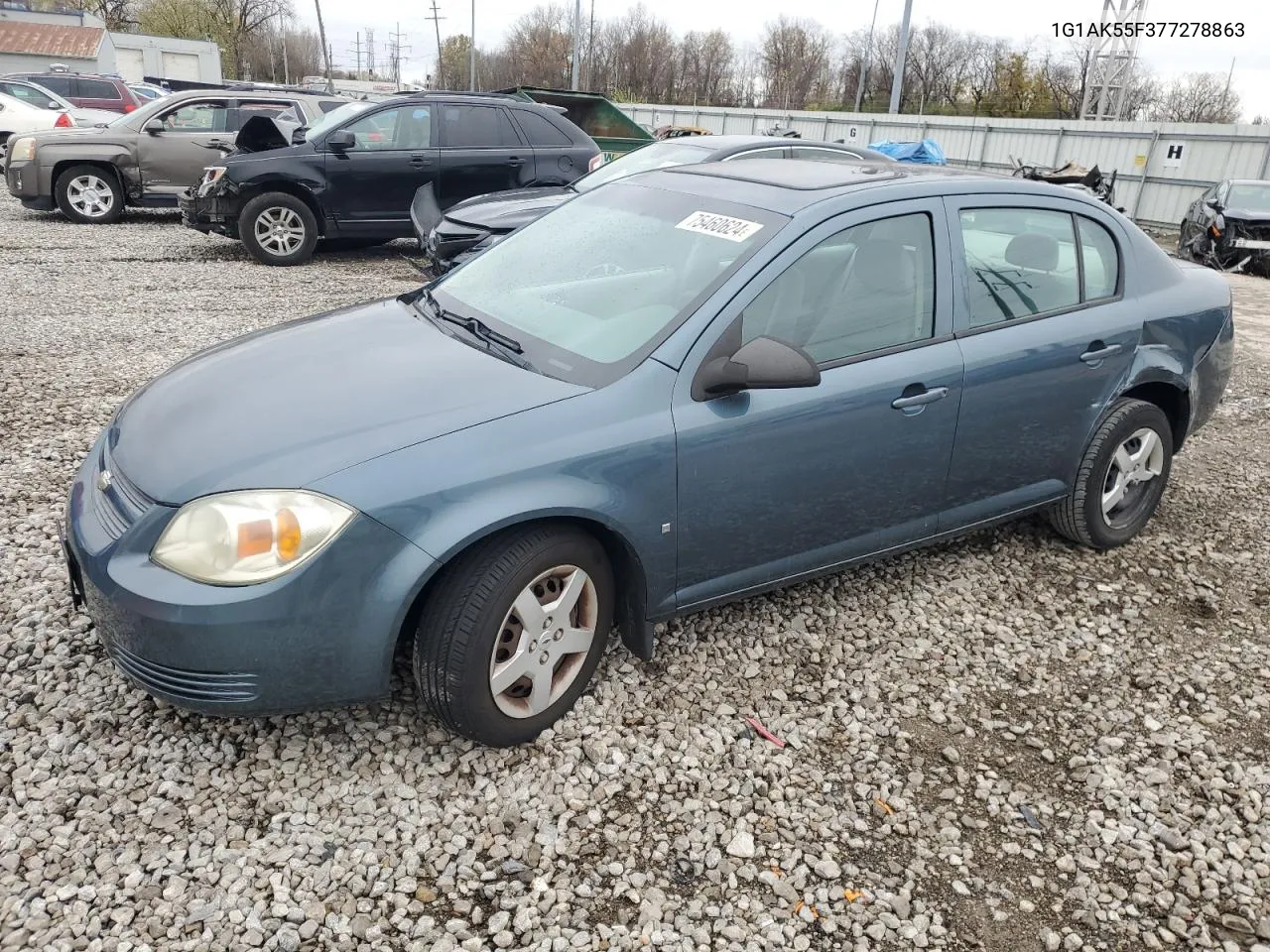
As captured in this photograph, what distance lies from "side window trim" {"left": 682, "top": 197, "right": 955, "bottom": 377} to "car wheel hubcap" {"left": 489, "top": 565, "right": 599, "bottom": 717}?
76 centimetres

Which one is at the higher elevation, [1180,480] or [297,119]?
[297,119]

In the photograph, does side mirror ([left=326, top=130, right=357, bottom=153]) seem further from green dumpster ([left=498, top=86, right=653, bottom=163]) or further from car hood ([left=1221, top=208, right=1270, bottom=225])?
car hood ([left=1221, top=208, right=1270, bottom=225])

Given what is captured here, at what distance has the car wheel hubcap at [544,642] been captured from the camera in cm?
266

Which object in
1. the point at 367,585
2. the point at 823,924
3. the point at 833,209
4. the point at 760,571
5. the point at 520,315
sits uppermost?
the point at 833,209

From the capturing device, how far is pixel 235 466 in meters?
2.46

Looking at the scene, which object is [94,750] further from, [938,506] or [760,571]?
[938,506]

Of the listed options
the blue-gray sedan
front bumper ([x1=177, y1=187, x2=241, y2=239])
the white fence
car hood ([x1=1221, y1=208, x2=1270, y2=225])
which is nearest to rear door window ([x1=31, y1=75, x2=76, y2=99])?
front bumper ([x1=177, y1=187, x2=241, y2=239])

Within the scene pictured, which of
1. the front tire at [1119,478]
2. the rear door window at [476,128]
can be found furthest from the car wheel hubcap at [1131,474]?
the rear door window at [476,128]

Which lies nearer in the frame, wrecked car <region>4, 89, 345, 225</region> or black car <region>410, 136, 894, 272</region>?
black car <region>410, 136, 894, 272</region>

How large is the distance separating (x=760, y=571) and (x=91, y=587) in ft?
6.50

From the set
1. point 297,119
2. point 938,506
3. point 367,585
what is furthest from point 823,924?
point 297,119

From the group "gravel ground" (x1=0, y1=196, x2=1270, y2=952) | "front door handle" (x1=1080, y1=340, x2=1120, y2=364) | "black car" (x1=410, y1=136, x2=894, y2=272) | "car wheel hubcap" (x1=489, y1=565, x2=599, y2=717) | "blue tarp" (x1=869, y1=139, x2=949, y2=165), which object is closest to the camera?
"gravel ground" (x1=0, y1=196, x2=1270, y2=952)

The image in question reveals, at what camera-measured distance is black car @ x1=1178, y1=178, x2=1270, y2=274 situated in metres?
13.6

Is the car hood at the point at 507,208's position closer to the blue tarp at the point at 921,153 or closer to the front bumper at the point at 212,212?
the front bumper at the point at 212,212
